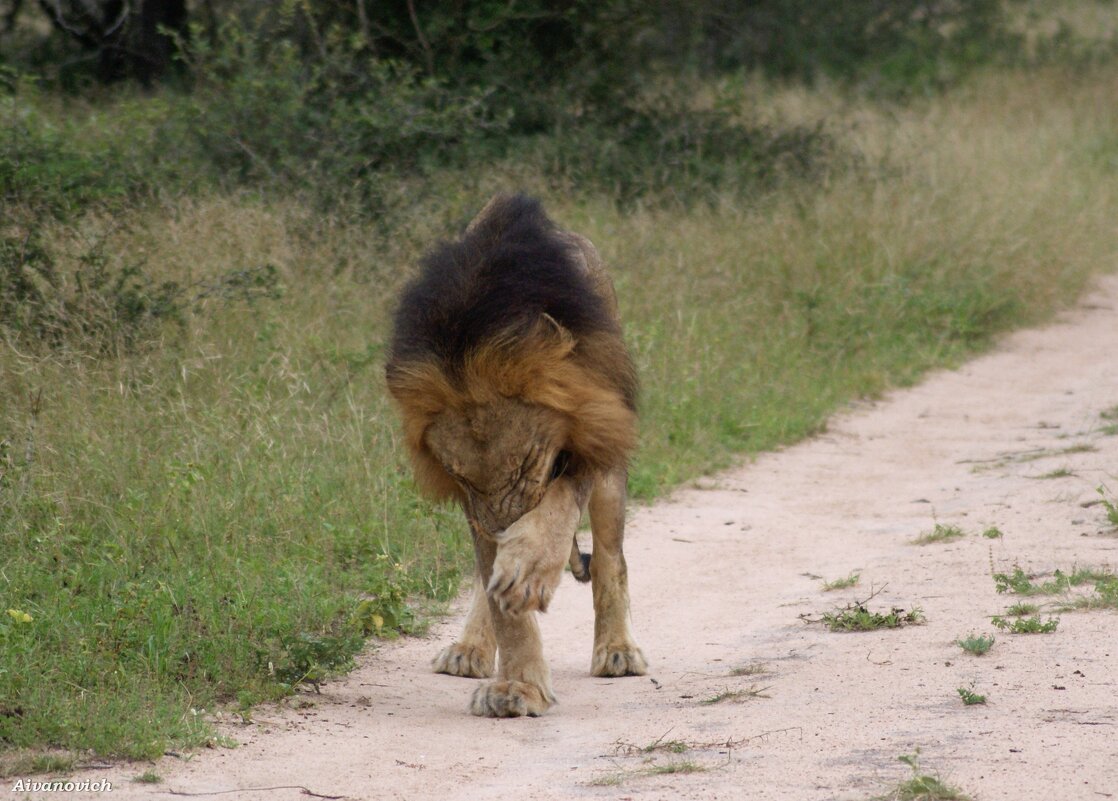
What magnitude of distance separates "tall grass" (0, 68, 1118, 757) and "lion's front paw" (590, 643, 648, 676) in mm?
868

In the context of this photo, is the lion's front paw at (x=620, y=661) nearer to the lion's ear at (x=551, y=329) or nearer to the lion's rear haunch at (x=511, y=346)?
the lion's rear haunch at (x=511, y=346)

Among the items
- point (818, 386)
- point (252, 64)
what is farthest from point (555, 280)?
point (252, 64)

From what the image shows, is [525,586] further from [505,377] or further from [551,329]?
[551,329]

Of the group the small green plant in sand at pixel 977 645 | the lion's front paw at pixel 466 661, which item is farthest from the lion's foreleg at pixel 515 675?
the small green plant in sand at pixel 977 645

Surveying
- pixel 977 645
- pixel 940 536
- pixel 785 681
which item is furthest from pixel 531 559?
pixel 940 536

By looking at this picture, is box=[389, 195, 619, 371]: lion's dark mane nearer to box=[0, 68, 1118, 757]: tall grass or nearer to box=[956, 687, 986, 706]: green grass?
box=[0, 68, 1118, 757]: tall grass

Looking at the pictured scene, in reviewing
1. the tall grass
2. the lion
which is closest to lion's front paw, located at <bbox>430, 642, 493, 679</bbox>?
the tall grass

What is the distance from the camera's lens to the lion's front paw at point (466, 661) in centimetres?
545

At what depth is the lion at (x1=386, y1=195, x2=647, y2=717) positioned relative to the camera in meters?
4.52

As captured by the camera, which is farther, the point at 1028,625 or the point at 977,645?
the point at 1028,625

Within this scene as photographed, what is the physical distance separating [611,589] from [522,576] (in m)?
1.02

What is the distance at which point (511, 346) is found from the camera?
177 inches

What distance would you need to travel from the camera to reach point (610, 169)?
1337cm

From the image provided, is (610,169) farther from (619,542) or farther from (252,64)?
(619,542)
